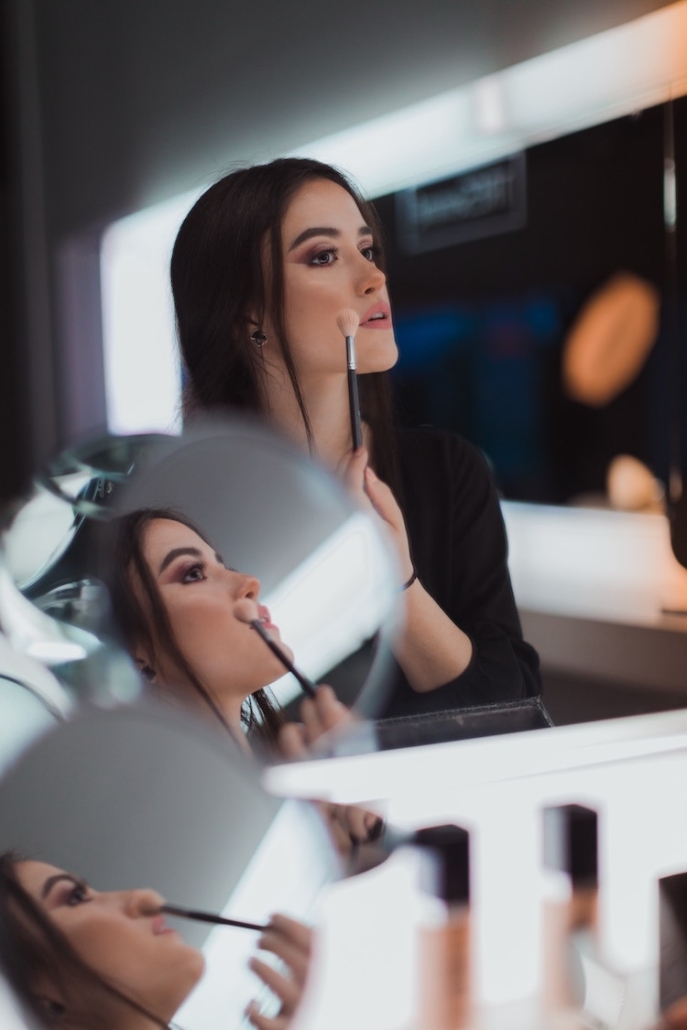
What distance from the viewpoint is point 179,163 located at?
88 centimetres

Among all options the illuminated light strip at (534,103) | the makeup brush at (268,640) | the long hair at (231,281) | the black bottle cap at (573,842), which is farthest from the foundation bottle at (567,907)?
the illuminated light strip at (534,103)

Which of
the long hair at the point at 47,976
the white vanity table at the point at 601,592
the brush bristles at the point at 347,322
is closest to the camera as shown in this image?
the long hair at the point at 47,976

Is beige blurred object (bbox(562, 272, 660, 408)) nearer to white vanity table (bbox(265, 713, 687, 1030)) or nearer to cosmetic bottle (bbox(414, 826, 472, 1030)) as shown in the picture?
white vanity table (bbox(265, 713, 687, 1030))

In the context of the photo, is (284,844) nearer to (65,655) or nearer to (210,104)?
(65,655)

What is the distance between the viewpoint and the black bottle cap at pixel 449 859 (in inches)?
36.7

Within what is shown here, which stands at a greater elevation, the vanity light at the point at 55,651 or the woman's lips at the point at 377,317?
the woman's lips at the point at 377,317

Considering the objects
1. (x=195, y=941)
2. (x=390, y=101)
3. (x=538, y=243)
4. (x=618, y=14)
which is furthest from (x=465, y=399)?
(x=195, y=941)

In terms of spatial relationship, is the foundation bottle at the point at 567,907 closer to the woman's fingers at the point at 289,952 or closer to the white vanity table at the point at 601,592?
the white vanity table at the point at 601,592

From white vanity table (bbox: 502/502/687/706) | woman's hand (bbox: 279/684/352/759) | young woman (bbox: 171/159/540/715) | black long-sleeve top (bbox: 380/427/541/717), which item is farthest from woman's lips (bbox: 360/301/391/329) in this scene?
woman's hand (bbox: 279/684/352/759)

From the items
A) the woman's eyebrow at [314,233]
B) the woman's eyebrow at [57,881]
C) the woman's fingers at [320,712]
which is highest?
the woman's eyebrow at [314,233]

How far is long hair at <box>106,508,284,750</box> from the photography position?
82 centimetres

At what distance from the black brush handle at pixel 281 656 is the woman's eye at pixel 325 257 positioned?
1.03 feet

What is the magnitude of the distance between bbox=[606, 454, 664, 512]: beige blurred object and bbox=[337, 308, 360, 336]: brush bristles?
1.14ft

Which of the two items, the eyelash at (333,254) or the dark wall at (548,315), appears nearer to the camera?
the eyelash at (333,254)
